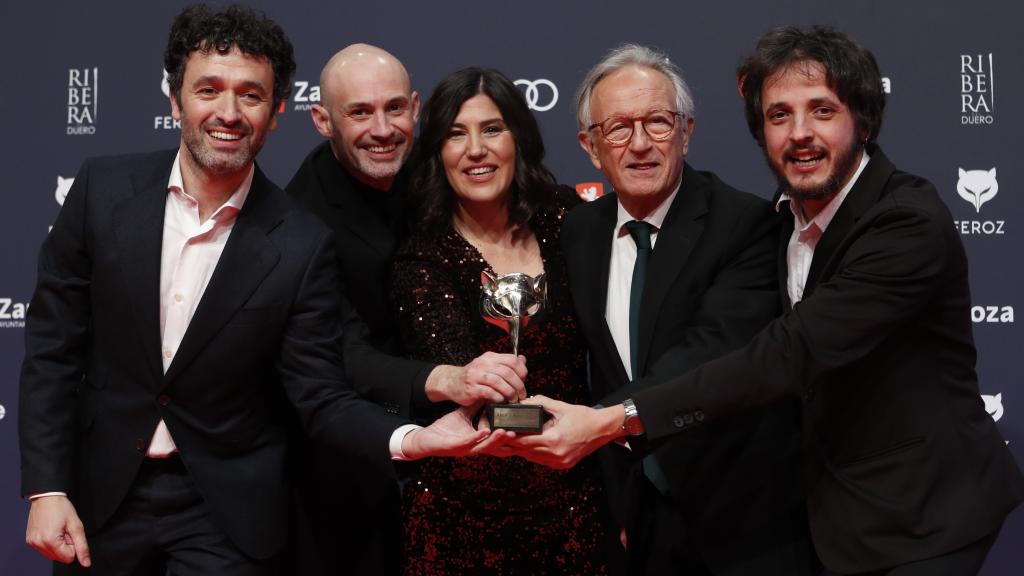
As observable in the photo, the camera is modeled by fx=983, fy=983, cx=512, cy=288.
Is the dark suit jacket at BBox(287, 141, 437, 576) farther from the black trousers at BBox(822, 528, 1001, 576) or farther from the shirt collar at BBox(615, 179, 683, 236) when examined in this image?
the black trousers at BBox(822, 528, 1001, 576)

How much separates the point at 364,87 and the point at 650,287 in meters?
1.20

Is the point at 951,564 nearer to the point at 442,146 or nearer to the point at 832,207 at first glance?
the point at 832,207

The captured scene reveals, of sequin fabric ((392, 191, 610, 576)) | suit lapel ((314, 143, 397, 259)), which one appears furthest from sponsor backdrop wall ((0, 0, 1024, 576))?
sequin fabric ((392, 191, 610, 576))

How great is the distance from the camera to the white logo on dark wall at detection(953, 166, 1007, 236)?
3.81 metres

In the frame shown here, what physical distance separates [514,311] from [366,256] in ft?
2.00

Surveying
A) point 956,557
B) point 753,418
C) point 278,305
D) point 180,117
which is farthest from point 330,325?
point 956,557

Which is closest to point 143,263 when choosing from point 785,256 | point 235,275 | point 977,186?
point 235,275

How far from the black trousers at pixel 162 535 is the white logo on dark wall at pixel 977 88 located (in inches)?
123

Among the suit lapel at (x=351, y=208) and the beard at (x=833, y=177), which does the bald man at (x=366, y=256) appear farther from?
the beard at (x=833, y=177)

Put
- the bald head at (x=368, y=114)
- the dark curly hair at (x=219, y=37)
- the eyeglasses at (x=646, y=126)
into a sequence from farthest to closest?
the bald head at (x=368, y=114)
the eyeglasses at (x=646, y=126)
the dark curly hair at (x=219, y=37)

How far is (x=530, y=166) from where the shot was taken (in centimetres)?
284

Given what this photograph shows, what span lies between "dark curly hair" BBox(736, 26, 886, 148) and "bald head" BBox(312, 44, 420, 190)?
3.81 feet

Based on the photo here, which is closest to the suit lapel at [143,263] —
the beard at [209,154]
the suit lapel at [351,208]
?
the beard at [209,154]

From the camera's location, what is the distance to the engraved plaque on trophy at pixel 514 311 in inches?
92.9
